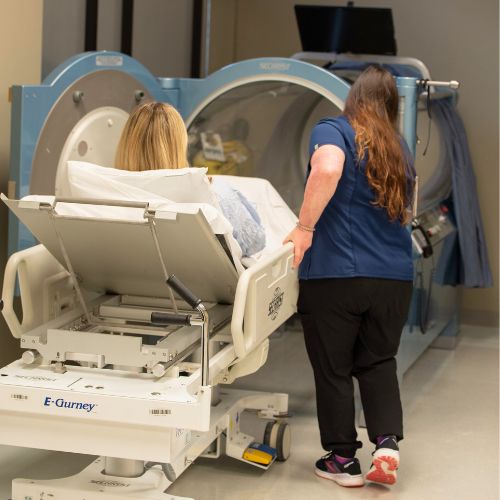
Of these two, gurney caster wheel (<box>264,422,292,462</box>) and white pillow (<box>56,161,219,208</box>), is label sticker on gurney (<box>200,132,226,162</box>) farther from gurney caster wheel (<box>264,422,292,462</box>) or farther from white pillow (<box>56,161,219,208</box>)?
white pillow (<box>56,161,219,208</box>)

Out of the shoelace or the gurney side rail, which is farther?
the shoelace

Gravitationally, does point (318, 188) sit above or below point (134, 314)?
above

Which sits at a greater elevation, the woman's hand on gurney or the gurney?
the woman's hand on gurney

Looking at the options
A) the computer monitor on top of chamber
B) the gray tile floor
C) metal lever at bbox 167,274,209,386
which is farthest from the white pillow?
the computer monitor on top of chamber

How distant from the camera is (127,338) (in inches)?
114

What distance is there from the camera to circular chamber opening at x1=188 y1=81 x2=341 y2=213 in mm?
4867

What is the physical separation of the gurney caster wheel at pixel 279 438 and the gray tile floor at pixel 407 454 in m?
0.04

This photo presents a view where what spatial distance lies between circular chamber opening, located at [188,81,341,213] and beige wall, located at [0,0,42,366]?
890 mm

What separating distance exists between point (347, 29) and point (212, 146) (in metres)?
1.09

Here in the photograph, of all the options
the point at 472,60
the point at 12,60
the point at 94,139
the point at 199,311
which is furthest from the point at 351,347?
the point at 472,60

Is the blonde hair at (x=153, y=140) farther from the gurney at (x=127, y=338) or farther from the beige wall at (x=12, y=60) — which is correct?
the beige wall at (x=12, y=60)

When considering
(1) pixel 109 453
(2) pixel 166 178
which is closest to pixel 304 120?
(2) pixel 166 178

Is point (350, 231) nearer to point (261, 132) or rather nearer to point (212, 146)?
point (212, 146)

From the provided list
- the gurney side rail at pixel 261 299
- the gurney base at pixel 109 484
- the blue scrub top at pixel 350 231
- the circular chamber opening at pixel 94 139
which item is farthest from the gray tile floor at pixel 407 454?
the circular chamber opening at pixel 94 139
